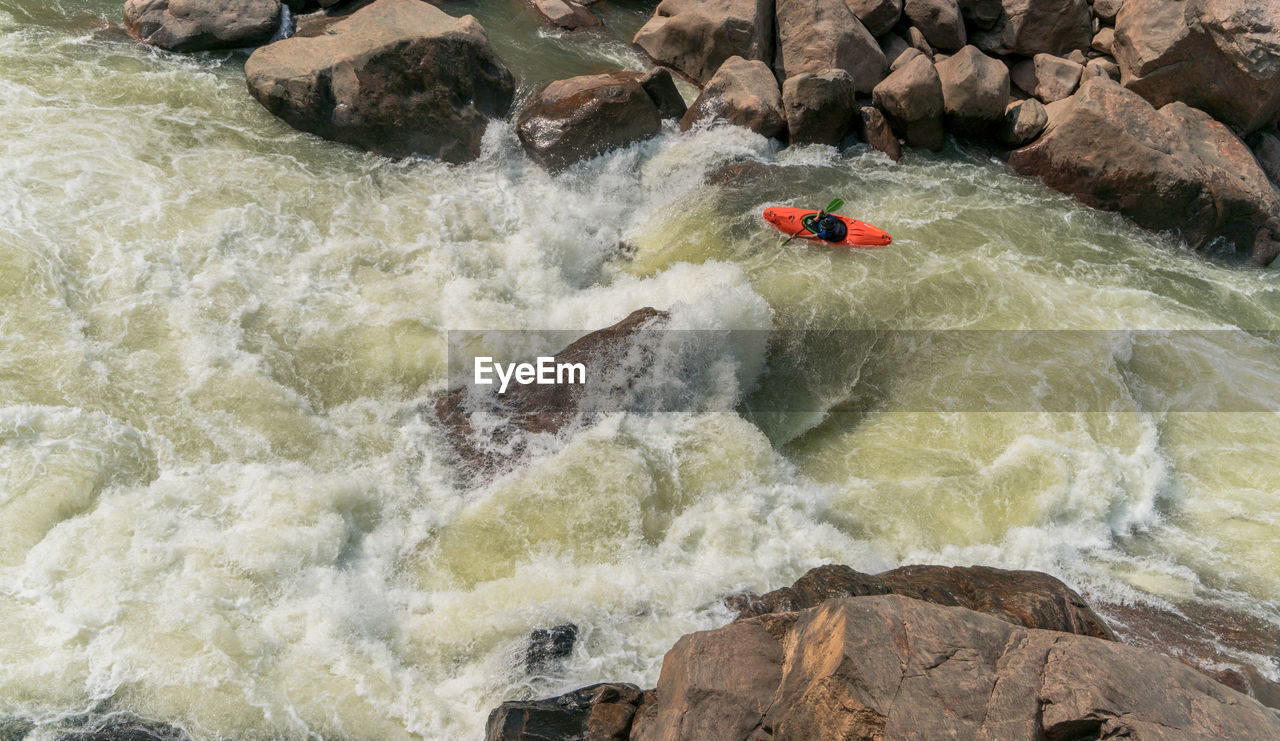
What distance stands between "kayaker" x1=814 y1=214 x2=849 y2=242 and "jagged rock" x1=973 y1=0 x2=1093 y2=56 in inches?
191

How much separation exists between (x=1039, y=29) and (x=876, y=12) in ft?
7.44

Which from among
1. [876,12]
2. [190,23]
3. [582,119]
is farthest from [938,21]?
[190,23]

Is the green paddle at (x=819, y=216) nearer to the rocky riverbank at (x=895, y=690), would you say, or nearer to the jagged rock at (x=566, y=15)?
the rocky riverbank at (x=895, y=690)

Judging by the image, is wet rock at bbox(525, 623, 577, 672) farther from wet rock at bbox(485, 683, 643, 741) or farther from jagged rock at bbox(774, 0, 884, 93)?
jagged rock at bbox(774, 0, 884, 93)

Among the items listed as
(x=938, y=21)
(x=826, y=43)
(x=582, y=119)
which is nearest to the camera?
(x=582, y=119)

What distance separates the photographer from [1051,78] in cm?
1053

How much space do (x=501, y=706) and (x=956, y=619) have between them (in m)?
2.29

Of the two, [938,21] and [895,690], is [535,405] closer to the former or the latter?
[895,690]

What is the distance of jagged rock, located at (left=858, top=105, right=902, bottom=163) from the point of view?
9.74m

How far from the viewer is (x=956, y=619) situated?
12.7ft

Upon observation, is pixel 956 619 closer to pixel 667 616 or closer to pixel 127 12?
pixel 667 616

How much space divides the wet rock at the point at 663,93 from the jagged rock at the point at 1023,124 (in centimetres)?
384

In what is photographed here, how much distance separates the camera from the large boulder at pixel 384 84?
28.0ft

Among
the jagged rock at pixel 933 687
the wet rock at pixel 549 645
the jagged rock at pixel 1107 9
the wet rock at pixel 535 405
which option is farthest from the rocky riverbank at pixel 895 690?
the jagged rock at pixel 1107 9
